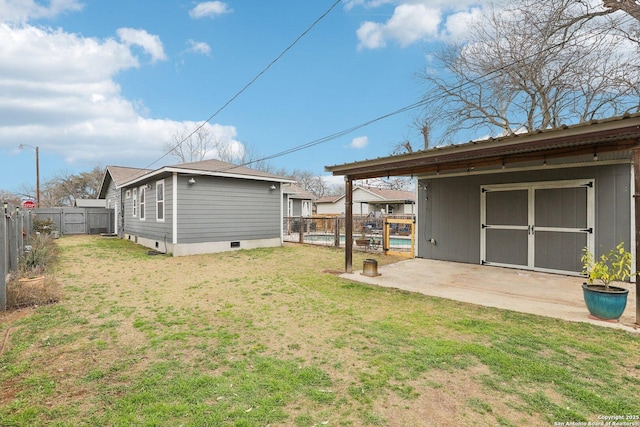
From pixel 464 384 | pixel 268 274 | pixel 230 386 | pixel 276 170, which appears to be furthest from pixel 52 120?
pixel 276 170

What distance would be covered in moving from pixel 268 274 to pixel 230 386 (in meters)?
4.43

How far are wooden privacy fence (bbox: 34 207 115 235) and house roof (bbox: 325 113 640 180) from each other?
17977 mm

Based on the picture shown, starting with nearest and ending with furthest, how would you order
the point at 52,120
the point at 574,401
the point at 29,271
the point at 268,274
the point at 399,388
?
the point at 574,401 < the point at 399,388 < the point at 29,271 < the point at 268,274 < the point at 52,120

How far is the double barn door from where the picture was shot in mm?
6352

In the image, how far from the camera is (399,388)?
7.64 ft

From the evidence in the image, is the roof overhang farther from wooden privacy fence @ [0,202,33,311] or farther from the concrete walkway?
the concrete walkway

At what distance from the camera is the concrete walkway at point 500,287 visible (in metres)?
4.28

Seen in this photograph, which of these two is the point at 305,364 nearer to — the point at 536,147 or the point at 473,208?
the point at 536,147

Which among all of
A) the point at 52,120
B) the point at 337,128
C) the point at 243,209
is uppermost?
the point at 52,120

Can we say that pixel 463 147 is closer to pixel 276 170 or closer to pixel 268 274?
pixel 268 274

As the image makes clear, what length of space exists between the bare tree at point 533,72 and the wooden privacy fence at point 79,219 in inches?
734

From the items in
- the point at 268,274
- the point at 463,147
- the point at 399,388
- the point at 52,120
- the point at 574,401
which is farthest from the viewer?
the point at 52,120

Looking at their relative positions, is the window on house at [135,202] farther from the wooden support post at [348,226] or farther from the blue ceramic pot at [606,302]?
the blue ceramic pot at [606,302]

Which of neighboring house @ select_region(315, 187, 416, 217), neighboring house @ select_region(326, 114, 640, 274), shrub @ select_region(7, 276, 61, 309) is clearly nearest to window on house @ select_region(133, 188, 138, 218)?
shrub @ select_region(7, 276, 61, 309)
